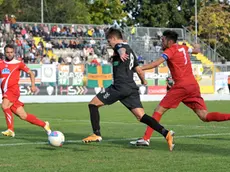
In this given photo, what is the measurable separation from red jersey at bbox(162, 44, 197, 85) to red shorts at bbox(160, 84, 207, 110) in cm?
11

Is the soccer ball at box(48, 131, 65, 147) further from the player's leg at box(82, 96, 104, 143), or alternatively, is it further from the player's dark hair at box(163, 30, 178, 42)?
the player's dark hair at box(163, 30, 178, 42)

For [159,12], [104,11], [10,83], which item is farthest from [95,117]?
[159,12]

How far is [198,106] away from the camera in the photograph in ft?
39.9

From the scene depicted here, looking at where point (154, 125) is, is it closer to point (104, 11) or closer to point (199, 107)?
point (199, 107)

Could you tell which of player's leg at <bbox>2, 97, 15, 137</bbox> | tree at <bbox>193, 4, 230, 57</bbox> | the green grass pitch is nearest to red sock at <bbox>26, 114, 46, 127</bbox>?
the green grass pitch

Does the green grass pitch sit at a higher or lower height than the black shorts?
lower

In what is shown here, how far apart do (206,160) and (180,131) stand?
5.78 metres

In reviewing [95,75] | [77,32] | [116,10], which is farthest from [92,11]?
[95,75]

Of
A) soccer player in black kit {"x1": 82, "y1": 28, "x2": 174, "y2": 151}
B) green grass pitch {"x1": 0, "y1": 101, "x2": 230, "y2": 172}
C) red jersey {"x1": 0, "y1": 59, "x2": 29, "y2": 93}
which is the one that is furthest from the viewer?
red jersey {"x1": 0, "y1": 59, "x2": 29, "y2": 93}

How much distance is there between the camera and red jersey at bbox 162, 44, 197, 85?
11.9 meters

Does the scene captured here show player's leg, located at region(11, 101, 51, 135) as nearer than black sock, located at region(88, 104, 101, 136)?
No

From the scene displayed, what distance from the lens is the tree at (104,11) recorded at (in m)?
73.1

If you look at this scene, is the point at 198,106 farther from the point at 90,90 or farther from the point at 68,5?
the point at 68,5

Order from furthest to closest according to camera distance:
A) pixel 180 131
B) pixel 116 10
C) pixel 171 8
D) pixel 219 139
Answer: pixel 171 8
pixel 116 10
pixel 180 131
pixel 219 139
